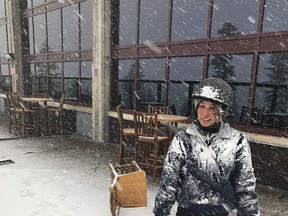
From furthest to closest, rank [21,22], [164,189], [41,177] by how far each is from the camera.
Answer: [21,22], [41,177], [164,189]

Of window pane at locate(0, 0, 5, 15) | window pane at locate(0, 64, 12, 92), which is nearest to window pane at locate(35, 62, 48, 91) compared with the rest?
window pane at locate(0, 64, 12, 92)

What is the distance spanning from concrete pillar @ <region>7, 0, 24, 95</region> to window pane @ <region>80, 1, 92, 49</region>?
488 centimetres

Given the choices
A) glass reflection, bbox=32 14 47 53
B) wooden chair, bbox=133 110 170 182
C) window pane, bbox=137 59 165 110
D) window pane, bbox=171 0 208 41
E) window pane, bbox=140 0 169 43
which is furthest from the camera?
glass reflection, bbox=32 14 47 53

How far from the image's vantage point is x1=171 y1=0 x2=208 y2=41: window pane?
6.06m

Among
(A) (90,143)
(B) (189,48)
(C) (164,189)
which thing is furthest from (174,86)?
(C) (164,189)

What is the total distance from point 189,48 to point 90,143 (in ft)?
13.9

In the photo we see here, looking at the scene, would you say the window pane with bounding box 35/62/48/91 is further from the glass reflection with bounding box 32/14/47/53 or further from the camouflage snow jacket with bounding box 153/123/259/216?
the camouflage snow jacket with bounding box 153/123/259/216

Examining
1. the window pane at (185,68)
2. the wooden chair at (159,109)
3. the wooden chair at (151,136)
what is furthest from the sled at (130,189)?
the window pane at (185,68)

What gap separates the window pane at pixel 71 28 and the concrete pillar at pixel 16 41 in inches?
144

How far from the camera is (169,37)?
259 inches

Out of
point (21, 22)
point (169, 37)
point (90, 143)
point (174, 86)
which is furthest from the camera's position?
point (21, 22)

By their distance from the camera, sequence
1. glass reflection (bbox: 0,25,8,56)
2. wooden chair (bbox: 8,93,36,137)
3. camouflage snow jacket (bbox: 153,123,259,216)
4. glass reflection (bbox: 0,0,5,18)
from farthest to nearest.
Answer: glass reflection (bbox: 0,25,8,56) < glass reflection (bbox: 0,0,5,18) < wooden chair (bbox: 8,93,36,137) < camouflage snow jacket (bbox: 153,123,259,216)

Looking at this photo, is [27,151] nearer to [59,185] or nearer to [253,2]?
[59,185]

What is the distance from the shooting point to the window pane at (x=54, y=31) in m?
10.4
